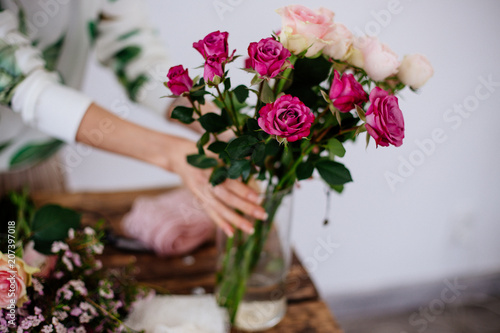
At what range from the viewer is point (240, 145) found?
1.55 ft

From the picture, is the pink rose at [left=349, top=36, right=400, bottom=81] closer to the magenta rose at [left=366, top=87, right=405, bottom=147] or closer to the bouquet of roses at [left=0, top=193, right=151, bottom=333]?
the magenta rose at [left=366, top=87, right=405, bottom=147]

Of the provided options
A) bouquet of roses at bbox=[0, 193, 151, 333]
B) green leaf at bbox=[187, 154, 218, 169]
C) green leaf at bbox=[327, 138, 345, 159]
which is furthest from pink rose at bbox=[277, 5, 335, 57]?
bouquet of roses at bbox=[0, 193, 151, 333]

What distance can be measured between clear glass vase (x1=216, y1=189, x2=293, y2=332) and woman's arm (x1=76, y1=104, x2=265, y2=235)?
5 cm

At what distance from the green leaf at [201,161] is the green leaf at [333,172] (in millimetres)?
164

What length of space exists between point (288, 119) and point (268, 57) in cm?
7

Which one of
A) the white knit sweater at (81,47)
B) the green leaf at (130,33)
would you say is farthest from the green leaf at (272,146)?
the green leaf at (130,33)

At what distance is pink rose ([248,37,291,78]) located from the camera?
418 millimetres

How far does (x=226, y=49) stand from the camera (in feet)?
1.50

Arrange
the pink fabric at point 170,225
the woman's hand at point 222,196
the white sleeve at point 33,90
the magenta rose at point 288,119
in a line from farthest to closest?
the pink fabric at point 170,225 → the white sleeve at point 33,90 → the woman's hand at point 222,196 → the magenta rose at point 288,119

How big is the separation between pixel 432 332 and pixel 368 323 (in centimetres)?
30

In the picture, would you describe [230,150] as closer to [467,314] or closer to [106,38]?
[106,38]

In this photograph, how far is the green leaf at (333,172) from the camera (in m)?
0.51

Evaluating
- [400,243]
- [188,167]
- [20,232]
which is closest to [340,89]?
[188,167]

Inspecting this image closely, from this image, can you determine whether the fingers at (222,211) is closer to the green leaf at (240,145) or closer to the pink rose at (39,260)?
the green leaf at (240,145)
